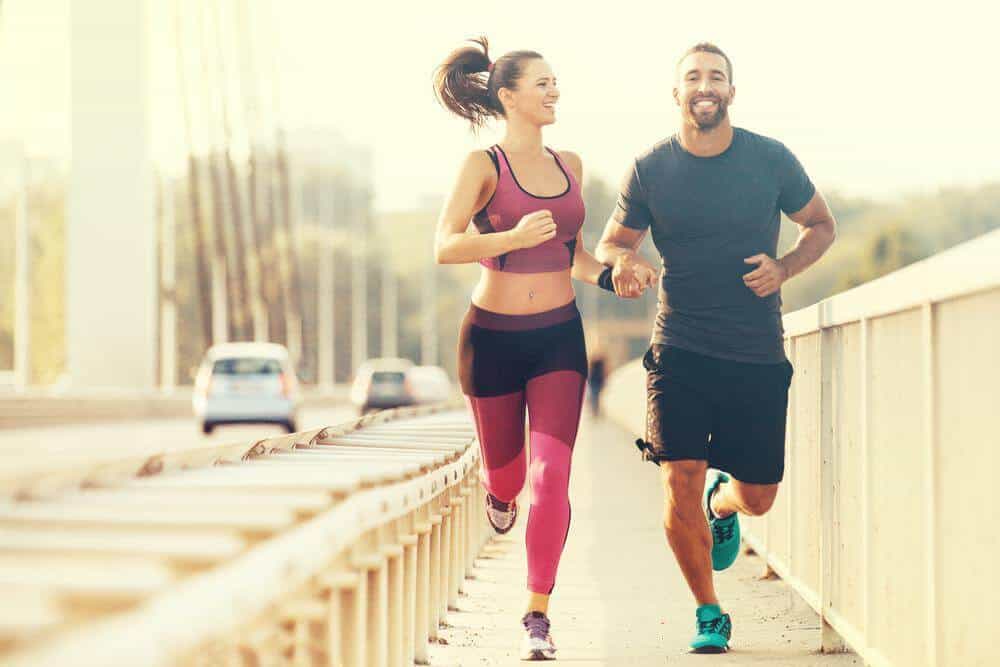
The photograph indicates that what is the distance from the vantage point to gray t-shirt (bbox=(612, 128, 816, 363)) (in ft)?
22.0

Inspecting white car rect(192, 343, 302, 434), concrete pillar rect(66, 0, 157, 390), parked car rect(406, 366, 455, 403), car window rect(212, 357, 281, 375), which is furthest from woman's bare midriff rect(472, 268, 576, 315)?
concrete pillar rect(66, 0, 157, 390)

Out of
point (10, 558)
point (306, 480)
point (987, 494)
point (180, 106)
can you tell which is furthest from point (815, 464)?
point (180, 106)

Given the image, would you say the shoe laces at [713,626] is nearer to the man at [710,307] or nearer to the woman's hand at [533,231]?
the man at [710,307]

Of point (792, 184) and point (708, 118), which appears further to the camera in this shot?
point (792, 184)

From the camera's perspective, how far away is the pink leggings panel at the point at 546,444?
6.62 metres

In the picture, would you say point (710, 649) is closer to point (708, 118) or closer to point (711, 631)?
point (711, 631)

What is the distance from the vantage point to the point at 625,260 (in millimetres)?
6750

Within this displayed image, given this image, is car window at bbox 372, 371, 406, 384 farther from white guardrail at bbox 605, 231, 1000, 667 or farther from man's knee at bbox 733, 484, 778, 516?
man's knee at bbox 733, 484, 778, 516

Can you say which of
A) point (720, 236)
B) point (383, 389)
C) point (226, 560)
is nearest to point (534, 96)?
point (720, 236)

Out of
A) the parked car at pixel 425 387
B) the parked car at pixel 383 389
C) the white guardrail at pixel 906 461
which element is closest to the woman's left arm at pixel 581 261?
the white guardrail at pixel 906 461

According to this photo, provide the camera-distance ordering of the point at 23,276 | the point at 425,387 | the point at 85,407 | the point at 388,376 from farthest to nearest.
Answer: the point at 425,387 < the point at 23,276 < the point at 388,376 < the point at 85,407

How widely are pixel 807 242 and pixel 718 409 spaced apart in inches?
27.0

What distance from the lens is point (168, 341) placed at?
5822cm

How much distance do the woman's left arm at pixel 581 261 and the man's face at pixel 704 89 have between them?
48 centimetres
